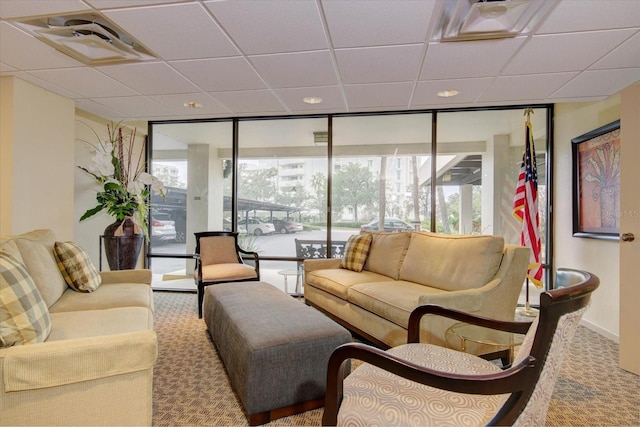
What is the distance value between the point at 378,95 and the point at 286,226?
2.24 m

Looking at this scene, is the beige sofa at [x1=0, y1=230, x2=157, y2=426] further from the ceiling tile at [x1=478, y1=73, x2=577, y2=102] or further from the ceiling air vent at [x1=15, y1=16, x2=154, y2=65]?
the ceiling tile at [x1=478, y1=73, x2=577, y2=102]

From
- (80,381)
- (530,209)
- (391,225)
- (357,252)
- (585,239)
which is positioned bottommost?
(80,381)

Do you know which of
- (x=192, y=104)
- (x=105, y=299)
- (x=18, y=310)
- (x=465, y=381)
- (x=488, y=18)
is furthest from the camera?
(x=192, y=104)

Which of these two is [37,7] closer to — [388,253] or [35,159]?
[35,159]

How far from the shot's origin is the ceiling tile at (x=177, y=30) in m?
2.11

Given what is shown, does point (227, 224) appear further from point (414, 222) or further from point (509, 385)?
point (509, 385)

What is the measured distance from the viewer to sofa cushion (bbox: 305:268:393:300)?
3.19m

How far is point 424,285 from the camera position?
2971 mm

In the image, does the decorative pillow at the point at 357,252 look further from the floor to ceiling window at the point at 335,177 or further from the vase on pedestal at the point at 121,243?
the vase on pedestal at the point at 121,243

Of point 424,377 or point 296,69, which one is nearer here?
point 424,377

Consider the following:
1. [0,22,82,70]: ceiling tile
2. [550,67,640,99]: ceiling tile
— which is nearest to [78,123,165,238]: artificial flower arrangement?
[0,22,82,70]: ceiling tile

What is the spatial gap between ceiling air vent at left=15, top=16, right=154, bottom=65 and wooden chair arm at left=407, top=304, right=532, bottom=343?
2.75 metres

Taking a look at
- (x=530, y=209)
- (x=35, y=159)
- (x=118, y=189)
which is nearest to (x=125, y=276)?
(x=118, y=189)

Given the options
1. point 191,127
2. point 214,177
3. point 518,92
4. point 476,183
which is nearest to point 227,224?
point 214,177
